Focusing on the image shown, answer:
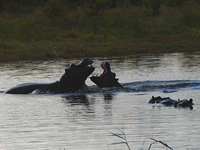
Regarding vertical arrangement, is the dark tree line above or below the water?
above


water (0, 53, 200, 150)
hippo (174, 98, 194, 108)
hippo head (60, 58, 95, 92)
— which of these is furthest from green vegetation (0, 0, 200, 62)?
hippo (174, 98, 194, 108)

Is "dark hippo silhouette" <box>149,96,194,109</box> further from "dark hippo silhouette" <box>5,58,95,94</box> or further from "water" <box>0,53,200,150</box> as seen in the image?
"dark hippo silhouette" <box>5,58,95,94</box>

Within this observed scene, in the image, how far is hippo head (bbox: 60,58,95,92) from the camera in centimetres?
Answer: 1103

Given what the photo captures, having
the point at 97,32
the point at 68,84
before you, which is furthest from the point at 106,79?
the point at 97,32

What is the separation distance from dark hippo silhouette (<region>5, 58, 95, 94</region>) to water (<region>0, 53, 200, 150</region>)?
0.17 m

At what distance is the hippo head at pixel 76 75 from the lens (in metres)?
11.0

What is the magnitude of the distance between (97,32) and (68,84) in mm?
15322

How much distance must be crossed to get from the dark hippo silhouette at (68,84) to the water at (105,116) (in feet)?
0.56

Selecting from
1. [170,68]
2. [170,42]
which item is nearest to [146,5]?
[170,42]

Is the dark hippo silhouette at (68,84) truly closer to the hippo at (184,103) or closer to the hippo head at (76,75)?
the hippo head at (76,75)

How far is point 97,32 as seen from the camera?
86.9ft

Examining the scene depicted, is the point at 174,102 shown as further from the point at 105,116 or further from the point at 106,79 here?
the point at 106,79

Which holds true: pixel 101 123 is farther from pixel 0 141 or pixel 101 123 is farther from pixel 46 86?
pixel 46 86

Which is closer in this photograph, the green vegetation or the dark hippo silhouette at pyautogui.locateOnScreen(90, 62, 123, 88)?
the dark hippo silhouette at pyautogui.locateOnScreen(90, 62, 123, 88)
